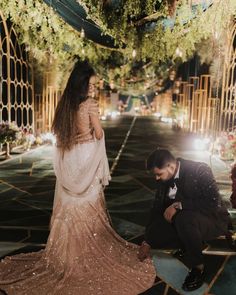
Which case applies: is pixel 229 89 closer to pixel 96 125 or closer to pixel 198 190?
pixel 198 190

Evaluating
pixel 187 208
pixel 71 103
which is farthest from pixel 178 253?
pixel 71 103

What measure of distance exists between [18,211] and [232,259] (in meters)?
3.33

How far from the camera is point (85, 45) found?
12.3m

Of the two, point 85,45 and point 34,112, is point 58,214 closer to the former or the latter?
point 85,45

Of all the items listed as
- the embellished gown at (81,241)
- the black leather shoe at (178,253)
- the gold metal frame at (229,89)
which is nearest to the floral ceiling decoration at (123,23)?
the gold metal frame at (229,89)

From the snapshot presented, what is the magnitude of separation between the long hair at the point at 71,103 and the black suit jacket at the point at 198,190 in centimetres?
110

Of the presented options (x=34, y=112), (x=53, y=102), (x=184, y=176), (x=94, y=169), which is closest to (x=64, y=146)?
(x=94, y=169)

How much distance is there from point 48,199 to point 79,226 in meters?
2.73

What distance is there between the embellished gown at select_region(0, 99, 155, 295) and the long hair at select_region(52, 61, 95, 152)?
71 mm

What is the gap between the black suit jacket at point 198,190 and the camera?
403 cm

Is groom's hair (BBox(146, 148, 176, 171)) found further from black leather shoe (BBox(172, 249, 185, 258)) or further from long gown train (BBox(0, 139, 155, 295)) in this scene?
black leather shoe (BBox(172, 249, 185, 258))

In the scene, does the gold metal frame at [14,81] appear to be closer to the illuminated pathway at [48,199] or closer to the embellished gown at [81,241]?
the illuminated pathway at [48,199]

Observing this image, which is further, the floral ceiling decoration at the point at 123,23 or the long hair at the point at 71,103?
the floral ceiling decoration at the point at 123,23

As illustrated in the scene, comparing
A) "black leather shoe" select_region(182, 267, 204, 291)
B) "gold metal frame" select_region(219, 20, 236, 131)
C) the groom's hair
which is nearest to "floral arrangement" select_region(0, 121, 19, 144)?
"gold metal frame" select_region(219, 20, 236, 131)
